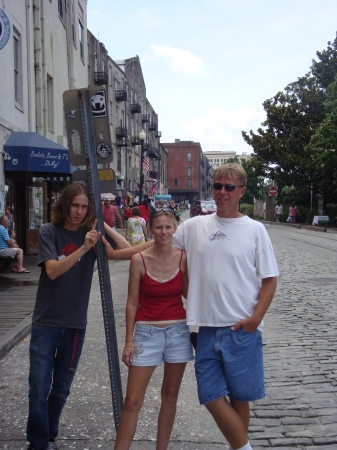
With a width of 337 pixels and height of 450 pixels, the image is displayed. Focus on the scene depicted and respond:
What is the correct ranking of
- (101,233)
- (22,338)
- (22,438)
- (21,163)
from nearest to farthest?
(101,233)
(22,438)
(22,338)
(21,163)

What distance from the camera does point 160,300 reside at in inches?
128

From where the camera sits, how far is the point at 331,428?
161 inches

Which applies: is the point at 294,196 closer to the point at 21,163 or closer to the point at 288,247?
the point at 288,247

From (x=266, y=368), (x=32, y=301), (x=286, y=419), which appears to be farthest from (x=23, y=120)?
(x=286, y=419)

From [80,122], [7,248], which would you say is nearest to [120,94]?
[7,248]

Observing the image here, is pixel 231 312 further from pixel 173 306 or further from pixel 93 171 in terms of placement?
pixel 93 171

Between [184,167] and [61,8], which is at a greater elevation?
[61,8]

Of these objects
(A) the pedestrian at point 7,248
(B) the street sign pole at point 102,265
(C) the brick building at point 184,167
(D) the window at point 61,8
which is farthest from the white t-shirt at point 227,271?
(C) the brick building at point 184,167

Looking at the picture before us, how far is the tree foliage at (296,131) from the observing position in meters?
40.7

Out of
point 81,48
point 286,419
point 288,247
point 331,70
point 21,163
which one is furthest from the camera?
point 331,70

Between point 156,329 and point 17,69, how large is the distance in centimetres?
1415

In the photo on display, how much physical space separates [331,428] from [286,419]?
36cm

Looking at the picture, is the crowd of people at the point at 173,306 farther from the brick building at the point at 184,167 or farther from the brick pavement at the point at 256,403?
the brick building at the point at 184,167

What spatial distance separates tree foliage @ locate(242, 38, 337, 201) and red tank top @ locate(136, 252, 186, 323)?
36845 millimetres
